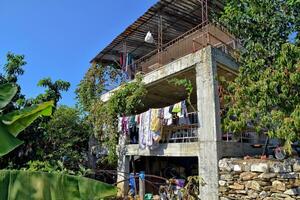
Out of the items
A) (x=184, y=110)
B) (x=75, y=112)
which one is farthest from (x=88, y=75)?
(x=184, y=110)

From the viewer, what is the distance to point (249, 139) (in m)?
10.8

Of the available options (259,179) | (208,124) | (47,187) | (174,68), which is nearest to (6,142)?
(47,187)

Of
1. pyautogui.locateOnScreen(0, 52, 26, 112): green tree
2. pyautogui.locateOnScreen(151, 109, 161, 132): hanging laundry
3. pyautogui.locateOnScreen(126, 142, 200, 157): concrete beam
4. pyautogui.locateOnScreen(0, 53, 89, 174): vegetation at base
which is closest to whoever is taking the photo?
pyautogui.locateOnScreen(126, 142, 200, 157): concrete beam

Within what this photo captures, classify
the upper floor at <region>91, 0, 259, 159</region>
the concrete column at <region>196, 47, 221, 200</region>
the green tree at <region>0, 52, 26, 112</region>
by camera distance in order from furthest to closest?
the green tree at <region>0, 52, 26, 112</region> → the upper floor at <region>91, 0, 259, 159</region> → the concrete column at <region>196, 47, 221, 200</region>

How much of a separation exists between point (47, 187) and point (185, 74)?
8609mm

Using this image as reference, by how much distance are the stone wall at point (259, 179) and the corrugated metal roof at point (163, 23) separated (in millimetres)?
5553

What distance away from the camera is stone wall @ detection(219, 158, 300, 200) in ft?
23.3

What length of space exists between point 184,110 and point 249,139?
3080 mm

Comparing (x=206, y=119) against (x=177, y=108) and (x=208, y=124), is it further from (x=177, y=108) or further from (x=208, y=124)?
(x=177, y=108)

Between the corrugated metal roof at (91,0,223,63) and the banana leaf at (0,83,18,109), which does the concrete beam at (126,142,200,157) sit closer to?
the corrugated metal roof at (91,0,223,63)

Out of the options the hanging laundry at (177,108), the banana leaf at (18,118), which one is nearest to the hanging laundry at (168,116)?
the hanging laundry at (177,108)

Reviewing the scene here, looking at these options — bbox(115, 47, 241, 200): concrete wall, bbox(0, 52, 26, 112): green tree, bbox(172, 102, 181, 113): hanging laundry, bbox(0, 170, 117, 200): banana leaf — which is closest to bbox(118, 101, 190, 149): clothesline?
bbox(172, 102, 181, 113): hanging laundry

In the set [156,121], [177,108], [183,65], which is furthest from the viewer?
[156,121]

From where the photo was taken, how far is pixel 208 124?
8930 mm
